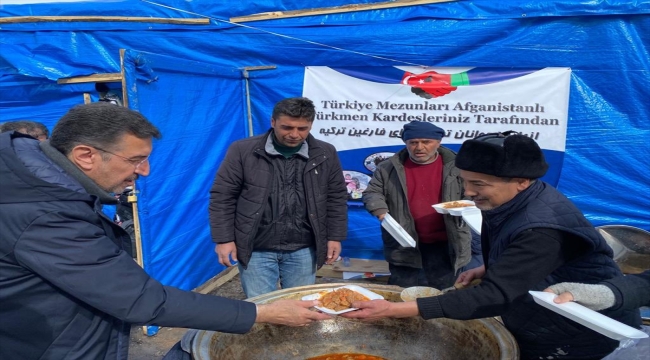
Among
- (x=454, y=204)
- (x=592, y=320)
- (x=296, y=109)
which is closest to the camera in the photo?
(x=592, y=320)

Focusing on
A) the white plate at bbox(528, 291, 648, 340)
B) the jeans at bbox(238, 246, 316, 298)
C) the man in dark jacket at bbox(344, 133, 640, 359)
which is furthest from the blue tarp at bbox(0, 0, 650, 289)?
the white plate at bbox(528, 291, 648, 340)

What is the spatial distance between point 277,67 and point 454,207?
289 cm

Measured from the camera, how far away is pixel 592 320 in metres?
1.72

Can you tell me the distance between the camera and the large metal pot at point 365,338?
2354 mm

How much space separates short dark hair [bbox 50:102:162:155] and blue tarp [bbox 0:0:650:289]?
2.53 meters

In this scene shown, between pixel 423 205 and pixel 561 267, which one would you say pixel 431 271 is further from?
pixel 561 267

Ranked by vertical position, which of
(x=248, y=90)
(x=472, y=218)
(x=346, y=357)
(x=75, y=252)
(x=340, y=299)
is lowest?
(x=346, y=357)

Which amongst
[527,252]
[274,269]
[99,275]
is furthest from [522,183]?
[274,269]

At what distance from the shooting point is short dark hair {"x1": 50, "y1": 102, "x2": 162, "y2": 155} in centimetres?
173

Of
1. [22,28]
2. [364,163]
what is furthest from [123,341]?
[22,28]

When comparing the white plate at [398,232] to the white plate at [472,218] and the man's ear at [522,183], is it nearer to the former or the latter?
the white plate at [472,218]

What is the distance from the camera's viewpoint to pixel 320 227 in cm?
363

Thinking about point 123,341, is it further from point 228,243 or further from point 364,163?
point 364,163

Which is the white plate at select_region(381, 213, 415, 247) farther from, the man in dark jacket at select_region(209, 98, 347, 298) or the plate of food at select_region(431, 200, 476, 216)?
the man in dark jacket at select_region(209, 98, 347, 298)
